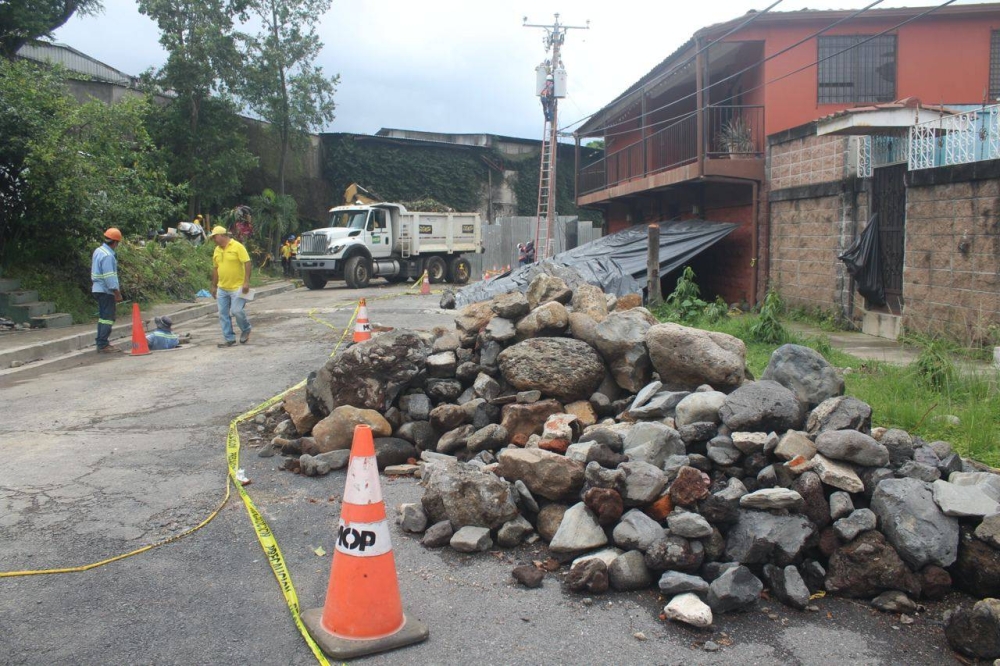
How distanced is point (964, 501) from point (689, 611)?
159 centimetres

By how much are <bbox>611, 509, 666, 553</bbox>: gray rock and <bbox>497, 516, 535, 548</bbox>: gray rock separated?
604 mm

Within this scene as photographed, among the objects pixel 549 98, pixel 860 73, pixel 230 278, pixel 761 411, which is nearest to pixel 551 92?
pixel 549 98

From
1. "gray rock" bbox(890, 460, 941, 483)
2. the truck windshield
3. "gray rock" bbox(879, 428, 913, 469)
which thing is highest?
the truck windshield

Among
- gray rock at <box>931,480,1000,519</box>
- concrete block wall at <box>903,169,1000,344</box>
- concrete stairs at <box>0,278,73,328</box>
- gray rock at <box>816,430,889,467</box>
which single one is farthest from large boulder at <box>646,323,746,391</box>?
concrete stairs at <box>0,278,73,328</box>

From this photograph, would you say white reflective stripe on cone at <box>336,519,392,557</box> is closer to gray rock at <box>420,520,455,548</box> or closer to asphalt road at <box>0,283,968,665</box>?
asphalt road at <box>0,283,968,665</box>

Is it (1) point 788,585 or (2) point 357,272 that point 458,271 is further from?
(1) point 788,585

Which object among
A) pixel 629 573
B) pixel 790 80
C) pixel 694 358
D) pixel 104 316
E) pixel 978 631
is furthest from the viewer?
pixel 790 80

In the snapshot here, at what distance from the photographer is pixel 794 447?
455 centimetres

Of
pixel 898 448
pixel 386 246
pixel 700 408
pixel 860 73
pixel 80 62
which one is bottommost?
pixel 898 448

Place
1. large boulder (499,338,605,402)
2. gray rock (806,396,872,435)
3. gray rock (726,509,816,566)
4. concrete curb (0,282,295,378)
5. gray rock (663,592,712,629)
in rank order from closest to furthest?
gray rock (663,592,712,629)
gray rock (726,509,816,566)
gray rock (806,396,872,435)
large boulder (499,338,605,402)
concrete curb (0,282,295,378)

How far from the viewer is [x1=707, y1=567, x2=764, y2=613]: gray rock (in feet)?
12.5

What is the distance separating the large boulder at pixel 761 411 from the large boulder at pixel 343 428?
2.64 meters

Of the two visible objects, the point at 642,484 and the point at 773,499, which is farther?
the point at 642,484

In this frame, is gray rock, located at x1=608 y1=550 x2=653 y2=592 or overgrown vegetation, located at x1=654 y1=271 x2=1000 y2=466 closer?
gray rock, located at x1=608 y1=550 x2=653 y2=592
